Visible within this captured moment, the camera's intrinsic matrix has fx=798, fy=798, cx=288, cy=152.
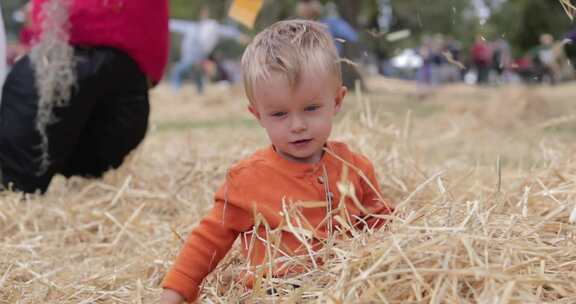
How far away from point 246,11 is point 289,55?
1.32m

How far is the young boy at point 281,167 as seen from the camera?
1.99 m

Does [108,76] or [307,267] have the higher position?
[307,267]

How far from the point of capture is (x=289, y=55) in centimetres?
199

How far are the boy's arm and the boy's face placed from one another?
220 mm

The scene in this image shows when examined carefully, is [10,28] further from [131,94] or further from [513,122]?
[131,94]

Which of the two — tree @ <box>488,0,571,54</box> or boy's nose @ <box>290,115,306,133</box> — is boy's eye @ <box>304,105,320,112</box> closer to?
boy's nose @ <box>290,115,306,133</box>

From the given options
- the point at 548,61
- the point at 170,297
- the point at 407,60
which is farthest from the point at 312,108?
the point at 407,60

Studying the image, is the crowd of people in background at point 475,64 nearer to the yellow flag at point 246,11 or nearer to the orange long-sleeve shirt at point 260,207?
the yellow flag at point 246,11

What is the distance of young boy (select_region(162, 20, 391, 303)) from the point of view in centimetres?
199

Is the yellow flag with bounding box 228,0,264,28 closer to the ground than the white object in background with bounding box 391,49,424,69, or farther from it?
farther from it

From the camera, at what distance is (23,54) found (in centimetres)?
363

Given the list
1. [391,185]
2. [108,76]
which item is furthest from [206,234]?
[108,76]

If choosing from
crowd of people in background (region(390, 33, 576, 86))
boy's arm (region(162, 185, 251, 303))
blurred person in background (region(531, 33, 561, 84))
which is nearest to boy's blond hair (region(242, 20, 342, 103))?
boy's arm (region(162, 185, 251, 303))

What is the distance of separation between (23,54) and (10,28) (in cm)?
3240
